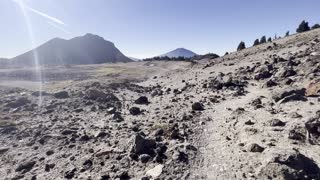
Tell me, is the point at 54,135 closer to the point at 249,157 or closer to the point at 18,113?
the point at 18,113

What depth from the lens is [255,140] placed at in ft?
61.0

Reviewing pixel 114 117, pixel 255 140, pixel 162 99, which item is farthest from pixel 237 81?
pixel 255 140

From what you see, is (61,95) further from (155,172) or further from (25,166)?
(155,172)

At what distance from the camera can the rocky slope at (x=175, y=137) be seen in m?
15.8

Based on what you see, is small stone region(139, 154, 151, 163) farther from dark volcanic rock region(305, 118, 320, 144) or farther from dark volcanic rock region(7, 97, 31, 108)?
dark volcanic rock region(7, 97, 31, 108)

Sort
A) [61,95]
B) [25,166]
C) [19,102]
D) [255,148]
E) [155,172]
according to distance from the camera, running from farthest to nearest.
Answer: [61,95] → [19,102] → [25,166] → [255,148] → [155,172]

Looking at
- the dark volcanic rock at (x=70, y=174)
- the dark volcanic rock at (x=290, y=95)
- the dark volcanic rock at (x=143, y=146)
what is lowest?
the dark volcanic rock at (x=70, y=174)

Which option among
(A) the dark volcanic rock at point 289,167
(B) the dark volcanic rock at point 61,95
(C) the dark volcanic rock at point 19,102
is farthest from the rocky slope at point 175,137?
(B) the dark volcanic rock at point 61,95

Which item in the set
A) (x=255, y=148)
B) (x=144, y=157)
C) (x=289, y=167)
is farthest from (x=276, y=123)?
(x=144, y=157)

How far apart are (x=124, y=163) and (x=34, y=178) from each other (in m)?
4.66

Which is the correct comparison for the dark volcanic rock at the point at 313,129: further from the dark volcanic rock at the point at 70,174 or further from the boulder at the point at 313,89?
the dark volcanic rock at the point at 70,174

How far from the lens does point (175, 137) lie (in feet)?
66.6

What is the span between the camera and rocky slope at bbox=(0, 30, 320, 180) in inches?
622

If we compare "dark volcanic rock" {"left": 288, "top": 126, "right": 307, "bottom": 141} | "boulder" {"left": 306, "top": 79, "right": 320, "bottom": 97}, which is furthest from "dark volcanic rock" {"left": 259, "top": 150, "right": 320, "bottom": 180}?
"boulder" {"left": 306, "top": 79, "right": 320, "bottom": 97}
